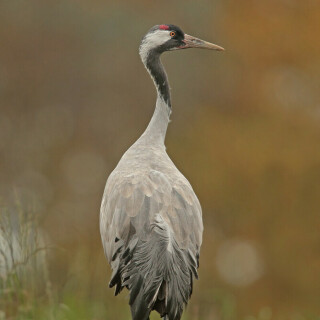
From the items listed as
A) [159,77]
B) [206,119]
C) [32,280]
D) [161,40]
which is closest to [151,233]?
[32,280]

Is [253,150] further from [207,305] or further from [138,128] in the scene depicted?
[207,305]

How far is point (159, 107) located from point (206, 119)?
6.95 metres

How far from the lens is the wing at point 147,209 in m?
4.53

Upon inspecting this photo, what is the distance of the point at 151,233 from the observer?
444 centimetres

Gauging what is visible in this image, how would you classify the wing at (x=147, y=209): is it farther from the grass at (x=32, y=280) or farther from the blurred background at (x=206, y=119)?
the blurred background at (x=206, y=119)

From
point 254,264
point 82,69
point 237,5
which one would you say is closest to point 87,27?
point 82,69

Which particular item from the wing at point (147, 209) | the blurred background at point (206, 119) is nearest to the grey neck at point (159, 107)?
the wing at point (147, 209)

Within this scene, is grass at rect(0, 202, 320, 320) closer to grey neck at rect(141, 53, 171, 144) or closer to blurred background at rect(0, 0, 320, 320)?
grey neck at rect(141, 53, 171, 144)

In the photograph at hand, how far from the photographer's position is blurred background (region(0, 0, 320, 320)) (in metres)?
11.4

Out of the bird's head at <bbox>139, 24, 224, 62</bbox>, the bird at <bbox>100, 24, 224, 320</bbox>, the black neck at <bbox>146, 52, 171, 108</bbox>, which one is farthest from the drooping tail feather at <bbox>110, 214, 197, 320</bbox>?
the bird's head at <bbox>139, 24, 224, 62</bbox>

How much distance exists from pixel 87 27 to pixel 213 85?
7.98ft

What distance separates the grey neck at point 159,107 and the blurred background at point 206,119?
4844 millimetres

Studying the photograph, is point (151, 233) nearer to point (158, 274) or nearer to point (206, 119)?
point (158, 274)

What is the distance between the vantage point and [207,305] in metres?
5.80
